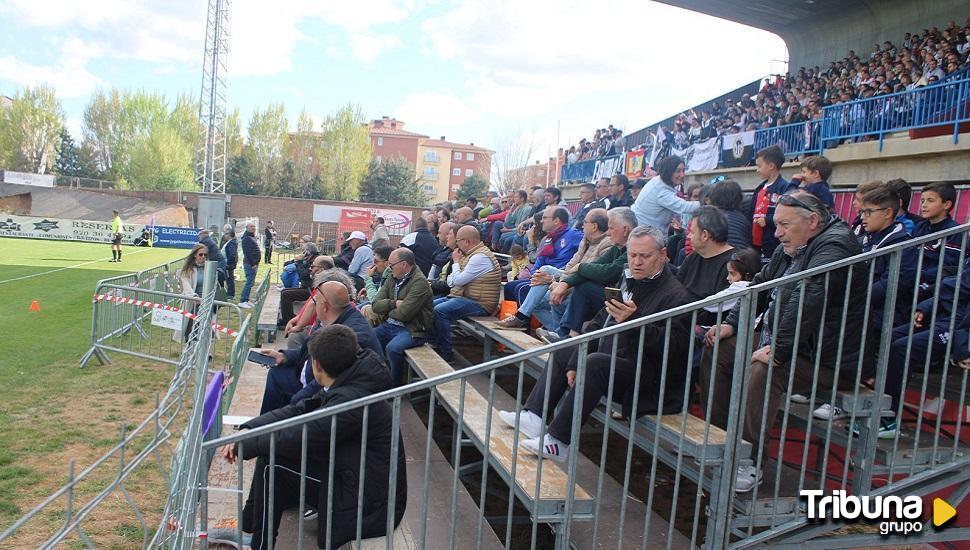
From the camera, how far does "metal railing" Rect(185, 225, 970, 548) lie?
368cm

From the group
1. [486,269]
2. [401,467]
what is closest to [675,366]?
[401,467]

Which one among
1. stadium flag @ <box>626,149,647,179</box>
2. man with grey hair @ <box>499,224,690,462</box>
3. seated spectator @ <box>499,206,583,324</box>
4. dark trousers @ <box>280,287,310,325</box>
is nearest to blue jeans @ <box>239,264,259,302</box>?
dark trousers @ <box>280,287,310,325</box>

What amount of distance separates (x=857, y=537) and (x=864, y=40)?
2266 cm

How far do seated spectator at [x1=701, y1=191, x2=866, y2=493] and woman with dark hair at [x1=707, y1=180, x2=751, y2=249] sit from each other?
1.80 meters

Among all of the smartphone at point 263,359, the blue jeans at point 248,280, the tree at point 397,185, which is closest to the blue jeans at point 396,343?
the smartphone at point 263,359

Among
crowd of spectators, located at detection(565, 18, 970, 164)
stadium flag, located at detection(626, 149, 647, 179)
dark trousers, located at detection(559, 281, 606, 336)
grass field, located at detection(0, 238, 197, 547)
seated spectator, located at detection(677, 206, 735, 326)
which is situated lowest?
grass field, located at detection(0, 238, 197, 547)

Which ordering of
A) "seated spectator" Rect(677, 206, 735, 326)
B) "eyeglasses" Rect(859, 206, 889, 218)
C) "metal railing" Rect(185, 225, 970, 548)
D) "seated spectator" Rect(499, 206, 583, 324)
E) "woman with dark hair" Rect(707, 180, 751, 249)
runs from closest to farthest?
"metal railing" Rect(185, 225, 970, 548) → "eyeglasses" Rect(859, 206, 889, 218) → "seated spectator" Rect(677, 206, 735, 326) → "woman with dark hair" Rect(707, 180, 751, 249) → "seated spectator" Rect(499, 206, 583, 324)

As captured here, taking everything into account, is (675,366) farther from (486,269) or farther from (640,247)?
(486,269)

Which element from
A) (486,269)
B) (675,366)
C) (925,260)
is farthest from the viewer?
(486,269)

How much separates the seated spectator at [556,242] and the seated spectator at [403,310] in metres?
0.87

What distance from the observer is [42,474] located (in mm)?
6379

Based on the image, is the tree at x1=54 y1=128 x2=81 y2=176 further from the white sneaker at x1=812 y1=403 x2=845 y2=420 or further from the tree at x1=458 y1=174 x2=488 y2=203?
the white sneaker at x1=812 y1=403 x2=845 y2=420

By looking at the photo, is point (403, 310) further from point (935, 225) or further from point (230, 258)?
point (230, 258)

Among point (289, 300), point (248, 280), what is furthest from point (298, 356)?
point (248, 280)
